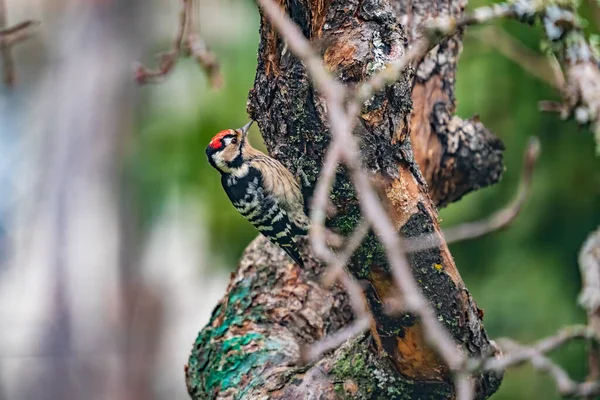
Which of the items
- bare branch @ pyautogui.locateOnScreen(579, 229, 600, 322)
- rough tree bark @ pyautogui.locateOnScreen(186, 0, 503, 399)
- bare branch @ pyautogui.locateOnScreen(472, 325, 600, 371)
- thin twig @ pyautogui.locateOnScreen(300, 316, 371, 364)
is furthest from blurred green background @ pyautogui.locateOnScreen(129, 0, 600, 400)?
bare branch @ pyautogui.locateOnScreen(472, 325, 600, 371)

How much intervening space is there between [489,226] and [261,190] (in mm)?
1305

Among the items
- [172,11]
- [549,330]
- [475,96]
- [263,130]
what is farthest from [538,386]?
[172,11]

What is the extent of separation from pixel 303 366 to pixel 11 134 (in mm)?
6684

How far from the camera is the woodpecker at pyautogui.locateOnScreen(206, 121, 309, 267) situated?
8.59 feet

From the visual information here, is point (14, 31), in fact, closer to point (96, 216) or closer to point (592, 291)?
point (592, 291)

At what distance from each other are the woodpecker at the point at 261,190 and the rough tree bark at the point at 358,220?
14 cm

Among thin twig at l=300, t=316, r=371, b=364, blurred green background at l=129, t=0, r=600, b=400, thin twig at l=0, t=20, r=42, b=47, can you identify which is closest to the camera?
thin twig at l=300, t=316, r=371, b=364

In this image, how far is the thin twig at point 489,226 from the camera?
1540mm

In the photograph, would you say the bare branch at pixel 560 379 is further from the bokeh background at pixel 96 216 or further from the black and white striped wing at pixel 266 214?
the bokeh background at pixel 96 216

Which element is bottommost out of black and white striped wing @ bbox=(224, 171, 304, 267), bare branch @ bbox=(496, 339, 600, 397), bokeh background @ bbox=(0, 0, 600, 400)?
bare branch @ bbox=(496, 339, 600, 397)

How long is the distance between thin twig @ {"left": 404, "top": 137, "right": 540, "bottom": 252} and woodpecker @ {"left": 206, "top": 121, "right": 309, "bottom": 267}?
64 centimetres

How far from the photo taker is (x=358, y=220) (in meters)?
1.91

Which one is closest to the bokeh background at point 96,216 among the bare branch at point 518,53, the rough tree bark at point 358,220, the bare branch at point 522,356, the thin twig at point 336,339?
the bare branch at point 518,53

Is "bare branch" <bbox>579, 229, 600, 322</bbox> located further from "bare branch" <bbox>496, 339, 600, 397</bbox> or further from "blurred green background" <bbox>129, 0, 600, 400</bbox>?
"blurred green background" <bbox>129, 0, 600, 400</bbox>
